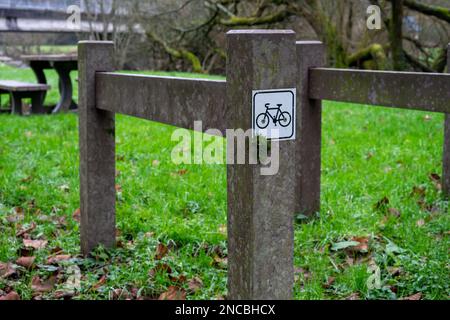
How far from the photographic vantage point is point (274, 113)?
78.5 inches

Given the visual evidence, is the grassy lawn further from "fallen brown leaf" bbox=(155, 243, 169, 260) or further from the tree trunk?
the tree trunk

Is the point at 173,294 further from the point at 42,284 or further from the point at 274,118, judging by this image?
the point at 274,118

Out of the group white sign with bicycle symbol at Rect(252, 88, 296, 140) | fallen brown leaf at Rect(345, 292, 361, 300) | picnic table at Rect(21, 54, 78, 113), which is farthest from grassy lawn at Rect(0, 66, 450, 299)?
picnic table at Rect(21, 54, 78, 113)

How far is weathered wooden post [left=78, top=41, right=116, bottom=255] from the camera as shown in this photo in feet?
10.9

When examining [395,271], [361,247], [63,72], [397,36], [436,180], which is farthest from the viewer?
[397,36]

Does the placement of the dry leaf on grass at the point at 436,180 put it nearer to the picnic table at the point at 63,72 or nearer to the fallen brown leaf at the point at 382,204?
the fallen brown leaf at the point at 382,204

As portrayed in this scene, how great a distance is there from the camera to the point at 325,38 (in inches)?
495

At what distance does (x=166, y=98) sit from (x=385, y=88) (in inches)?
52.6

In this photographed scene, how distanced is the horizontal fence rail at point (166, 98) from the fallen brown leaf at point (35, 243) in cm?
80

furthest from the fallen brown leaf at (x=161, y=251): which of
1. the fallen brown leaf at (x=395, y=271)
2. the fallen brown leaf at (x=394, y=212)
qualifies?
the fallen brown leaf at (x=394, y=212)

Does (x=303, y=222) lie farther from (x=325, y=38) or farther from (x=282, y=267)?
(x=325, y=38)

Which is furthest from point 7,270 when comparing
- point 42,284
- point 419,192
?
point 419,192
